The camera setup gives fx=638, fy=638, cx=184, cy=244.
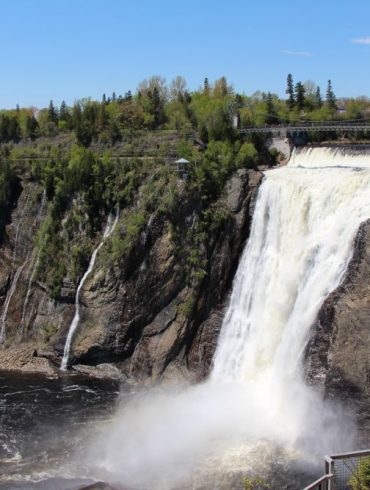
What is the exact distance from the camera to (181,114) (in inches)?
2601

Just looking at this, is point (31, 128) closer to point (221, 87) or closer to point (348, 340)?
point (221, 87)

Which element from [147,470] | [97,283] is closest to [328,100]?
[97,283]

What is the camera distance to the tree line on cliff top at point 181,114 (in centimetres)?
5875

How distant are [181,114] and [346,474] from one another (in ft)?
167

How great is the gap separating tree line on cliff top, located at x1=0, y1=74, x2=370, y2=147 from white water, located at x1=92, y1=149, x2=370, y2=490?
50.0 ft

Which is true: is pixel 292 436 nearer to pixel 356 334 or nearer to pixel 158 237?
pixel 356 334

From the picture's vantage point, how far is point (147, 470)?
97.8ft

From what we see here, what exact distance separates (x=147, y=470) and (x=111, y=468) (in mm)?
1737

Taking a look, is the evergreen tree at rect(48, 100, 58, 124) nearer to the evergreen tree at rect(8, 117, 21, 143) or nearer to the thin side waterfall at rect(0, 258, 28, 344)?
the evergreen tree at rect(8, 117, 21, 143)

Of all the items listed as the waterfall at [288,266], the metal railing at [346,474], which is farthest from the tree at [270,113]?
the metal railing at [346,474]

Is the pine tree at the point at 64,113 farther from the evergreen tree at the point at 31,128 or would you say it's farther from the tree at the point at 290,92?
the tree at the point at 290,92

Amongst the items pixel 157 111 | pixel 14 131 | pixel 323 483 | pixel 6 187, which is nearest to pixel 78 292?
pixel 6 187

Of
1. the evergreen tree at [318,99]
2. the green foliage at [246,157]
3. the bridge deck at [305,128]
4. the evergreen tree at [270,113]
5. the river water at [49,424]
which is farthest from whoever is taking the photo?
the evergreen tree at [318,99]

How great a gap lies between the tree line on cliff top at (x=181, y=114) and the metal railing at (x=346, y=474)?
37.8 meters
